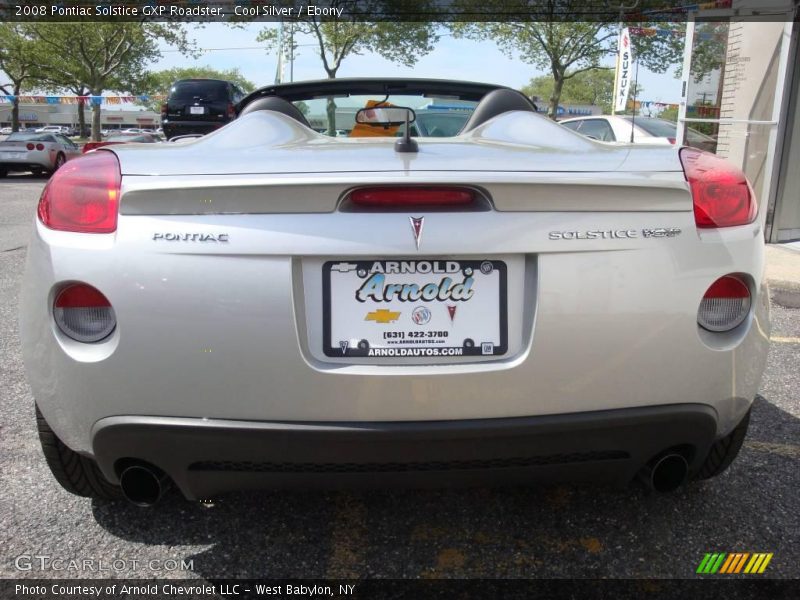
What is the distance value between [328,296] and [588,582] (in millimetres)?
1096

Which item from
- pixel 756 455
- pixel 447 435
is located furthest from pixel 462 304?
pixel 756 455

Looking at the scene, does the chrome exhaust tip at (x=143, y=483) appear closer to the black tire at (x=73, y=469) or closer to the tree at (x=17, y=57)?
the black tire at (x=73, y=469)

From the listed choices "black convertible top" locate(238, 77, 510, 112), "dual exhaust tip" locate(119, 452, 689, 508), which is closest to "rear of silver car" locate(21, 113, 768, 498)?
"dual exhaust tip" locate(119, 452, 689, 508)

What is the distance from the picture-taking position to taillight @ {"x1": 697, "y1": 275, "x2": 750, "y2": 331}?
1631 millimetres

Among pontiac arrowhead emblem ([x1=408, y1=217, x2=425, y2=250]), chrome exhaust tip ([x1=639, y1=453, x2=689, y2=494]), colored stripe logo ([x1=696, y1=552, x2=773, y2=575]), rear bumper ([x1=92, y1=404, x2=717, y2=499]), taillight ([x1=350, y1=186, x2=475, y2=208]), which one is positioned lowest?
colored stripe logo ([x1=696, y1=552, x2=773, y2=575])

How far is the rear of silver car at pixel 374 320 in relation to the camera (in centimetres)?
150

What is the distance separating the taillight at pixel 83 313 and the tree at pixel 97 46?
35964mm

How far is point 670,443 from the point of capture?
66.2 inches

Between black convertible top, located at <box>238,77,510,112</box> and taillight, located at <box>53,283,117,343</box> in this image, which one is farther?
black convertible top, located at <box>238,77,510,112</box>

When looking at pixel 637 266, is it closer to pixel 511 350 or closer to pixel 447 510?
pixel 511 350

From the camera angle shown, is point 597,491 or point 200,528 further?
point 597,491

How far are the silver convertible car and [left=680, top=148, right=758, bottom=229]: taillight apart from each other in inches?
0.7
